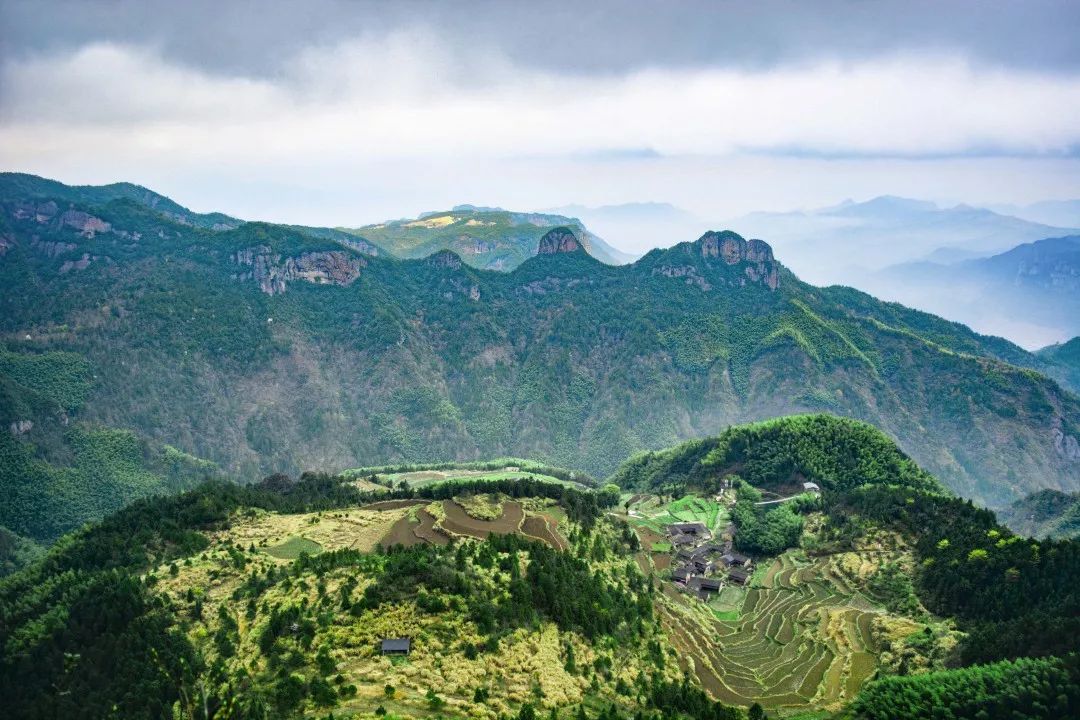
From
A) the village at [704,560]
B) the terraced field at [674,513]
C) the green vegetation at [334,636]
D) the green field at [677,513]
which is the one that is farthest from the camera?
the green field at [677,513]

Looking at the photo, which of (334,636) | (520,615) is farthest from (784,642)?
(334,636)

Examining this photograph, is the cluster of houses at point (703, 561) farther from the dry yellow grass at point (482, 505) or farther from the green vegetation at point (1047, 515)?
the green vegetation at point (1047, 515)

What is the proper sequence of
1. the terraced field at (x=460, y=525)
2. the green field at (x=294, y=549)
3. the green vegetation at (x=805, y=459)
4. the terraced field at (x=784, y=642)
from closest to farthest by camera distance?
the terraced field at (x=784, y=642) → the green field at (x=294, y=549) → the terraced field at (x=460, y=525) → the green vegetation at (x=805, y=459)

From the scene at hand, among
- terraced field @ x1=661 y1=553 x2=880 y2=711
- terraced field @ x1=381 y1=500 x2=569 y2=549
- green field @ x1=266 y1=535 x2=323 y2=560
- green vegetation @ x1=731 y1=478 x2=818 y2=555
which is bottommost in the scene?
terraced field @ x1=661 y1=553 x2=880 y2=711

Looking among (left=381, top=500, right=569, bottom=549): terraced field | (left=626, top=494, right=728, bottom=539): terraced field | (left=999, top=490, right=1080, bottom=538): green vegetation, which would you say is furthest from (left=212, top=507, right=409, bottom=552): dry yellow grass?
(left=999, top=490, right=1080, bottom=538): green vegetation

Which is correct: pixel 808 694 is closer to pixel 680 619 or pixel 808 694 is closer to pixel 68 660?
pixel 680 619

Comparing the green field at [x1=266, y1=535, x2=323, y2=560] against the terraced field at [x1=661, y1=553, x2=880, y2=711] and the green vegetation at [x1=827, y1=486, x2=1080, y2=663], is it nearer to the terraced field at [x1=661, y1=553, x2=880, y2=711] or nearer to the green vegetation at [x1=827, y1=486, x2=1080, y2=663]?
the terraced field at [x1=661, y1=553, x2=880, y2=711]

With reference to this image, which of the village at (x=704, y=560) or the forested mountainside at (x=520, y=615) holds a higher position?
the forested mountainside at (x=520, y=615)

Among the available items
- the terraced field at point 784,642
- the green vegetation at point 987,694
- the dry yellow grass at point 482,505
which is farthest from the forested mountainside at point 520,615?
the dry yellow grass at point 482,505
